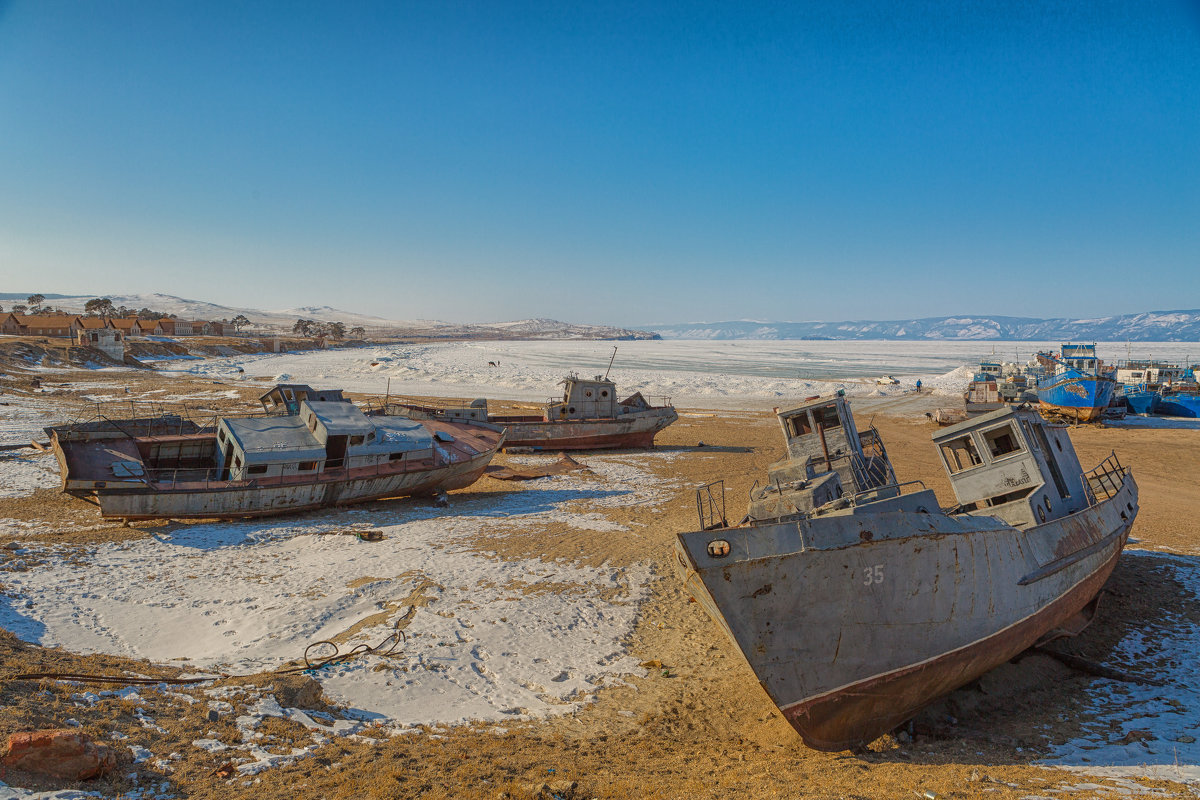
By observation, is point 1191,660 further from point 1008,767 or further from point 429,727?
point 429,727

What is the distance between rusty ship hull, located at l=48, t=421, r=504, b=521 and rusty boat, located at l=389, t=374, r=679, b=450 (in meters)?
7.96

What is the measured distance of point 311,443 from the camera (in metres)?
19.2

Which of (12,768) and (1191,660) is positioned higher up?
(12,768)

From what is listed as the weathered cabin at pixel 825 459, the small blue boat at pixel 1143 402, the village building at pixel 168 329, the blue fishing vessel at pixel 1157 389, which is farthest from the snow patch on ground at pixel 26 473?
the village building at pixel 168 329

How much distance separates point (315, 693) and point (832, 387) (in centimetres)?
6751

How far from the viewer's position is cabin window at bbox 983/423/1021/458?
12586mm

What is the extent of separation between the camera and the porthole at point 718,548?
8078mm

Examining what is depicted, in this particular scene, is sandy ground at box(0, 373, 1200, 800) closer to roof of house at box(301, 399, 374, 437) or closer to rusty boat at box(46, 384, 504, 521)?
rusty boat at box(46, 384, 504, 521)

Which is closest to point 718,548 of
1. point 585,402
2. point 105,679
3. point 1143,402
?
point 105,679

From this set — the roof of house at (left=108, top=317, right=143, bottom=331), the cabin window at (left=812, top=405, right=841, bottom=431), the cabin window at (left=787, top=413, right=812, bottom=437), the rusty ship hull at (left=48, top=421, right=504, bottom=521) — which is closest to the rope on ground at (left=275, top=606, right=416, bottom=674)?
the rusty ship hull at (left=48, top=421, right=504, bottom=521)

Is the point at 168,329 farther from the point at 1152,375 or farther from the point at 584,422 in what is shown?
the point at 1152,375

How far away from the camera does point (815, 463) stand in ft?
47.1

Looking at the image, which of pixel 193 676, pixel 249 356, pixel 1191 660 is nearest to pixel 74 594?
pixel 193 676

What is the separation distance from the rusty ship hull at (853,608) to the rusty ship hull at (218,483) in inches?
555
